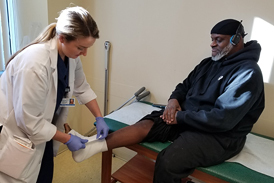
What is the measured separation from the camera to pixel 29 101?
95cm

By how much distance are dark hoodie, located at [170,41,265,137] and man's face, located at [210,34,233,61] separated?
0.15 feet

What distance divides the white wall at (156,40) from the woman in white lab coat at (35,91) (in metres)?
0.90

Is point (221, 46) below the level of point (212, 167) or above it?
above

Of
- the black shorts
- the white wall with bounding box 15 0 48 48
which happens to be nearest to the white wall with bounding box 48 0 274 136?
the white wall with bounding box 15 0 48 48

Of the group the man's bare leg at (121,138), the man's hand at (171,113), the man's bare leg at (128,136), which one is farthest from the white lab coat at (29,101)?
the man's hand at (171,113)

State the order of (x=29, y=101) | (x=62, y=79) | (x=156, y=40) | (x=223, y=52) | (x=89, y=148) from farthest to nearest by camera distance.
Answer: (x=156, y=40) < (x=223, y=52) < (x=89, y=148) < (x=62, y=79) < (x=29, y=101)

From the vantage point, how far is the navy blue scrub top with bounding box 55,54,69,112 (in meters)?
1.15

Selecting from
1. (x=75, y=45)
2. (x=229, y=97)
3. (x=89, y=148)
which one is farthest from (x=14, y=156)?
(x=229, y=97)

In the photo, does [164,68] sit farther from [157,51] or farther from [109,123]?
[109,123]

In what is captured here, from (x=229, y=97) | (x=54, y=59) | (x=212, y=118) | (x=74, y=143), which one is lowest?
(x=74, y=143)

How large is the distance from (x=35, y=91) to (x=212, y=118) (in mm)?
940

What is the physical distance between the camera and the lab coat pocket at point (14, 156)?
1036mm

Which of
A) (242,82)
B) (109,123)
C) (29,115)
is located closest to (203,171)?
(242,82)

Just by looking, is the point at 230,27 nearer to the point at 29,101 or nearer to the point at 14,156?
the point at 29,101
